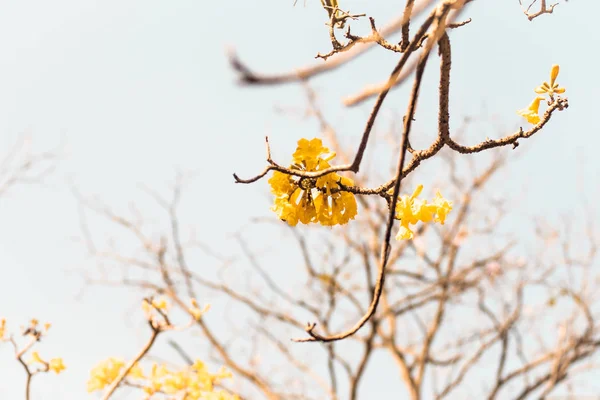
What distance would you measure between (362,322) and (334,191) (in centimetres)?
42

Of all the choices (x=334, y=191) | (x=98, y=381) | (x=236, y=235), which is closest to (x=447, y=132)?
(x=334, y=191)

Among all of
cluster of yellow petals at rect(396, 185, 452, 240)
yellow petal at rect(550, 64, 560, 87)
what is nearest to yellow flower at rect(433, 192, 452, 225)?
cluster of yellow petals at rect(396, 185, 452, 240)

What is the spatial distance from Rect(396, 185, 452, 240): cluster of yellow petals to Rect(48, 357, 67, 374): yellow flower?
6.76 ft

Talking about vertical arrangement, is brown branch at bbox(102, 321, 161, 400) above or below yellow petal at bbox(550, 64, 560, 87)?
below

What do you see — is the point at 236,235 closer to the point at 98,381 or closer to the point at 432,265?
the point at 432,265

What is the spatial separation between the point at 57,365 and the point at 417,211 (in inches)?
85.2

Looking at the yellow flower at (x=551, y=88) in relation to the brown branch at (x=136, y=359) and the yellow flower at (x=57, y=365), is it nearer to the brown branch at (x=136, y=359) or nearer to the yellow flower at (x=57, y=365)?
the brown branch at (x=136, y=359)

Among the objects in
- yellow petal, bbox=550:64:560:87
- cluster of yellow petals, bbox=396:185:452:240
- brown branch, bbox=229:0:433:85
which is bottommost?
brown branch, bbox=229:0:433:85

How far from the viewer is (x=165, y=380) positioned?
2.86m

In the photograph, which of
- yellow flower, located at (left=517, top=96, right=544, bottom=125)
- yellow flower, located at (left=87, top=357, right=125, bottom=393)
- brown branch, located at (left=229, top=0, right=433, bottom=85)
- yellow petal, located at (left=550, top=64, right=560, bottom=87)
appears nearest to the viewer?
brown branch, located at (left=229, top=0, right=433, bottom=85)

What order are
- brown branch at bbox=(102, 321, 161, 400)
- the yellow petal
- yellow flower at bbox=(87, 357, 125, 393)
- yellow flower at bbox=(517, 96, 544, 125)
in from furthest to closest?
yellow flower at bbox=(87, 357, 125, 393) < brown branch at bbox=(102, 321, 161, 400) < yellow flower at bbox=(517, 96, 544, 125) < the yellow petal

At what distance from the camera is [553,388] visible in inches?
290

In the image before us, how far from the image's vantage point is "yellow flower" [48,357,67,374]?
2586 mm

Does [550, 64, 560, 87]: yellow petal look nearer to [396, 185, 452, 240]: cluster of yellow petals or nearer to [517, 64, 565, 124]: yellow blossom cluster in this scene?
[517, 64, 565, 124]: yellow blossom cluster
